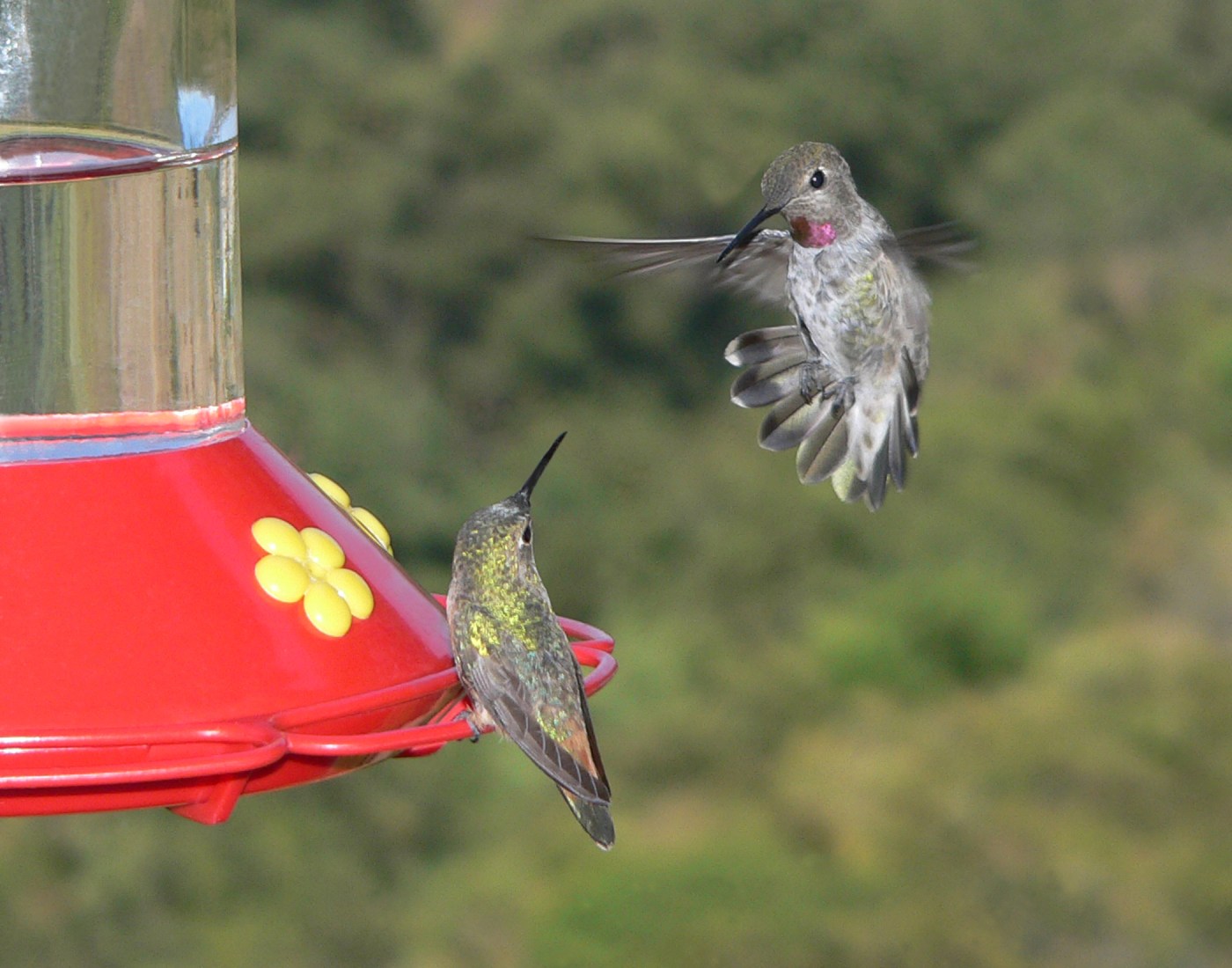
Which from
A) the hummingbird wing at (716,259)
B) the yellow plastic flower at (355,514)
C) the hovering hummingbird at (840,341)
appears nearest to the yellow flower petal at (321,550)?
the yellow plastic flower at (355,514)

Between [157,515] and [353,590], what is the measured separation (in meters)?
0.27

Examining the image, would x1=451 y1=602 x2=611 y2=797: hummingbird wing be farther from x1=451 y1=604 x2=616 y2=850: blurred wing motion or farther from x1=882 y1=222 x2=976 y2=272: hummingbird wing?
x1=882 y1=222 x2=976 y2=272: hummingbird wing

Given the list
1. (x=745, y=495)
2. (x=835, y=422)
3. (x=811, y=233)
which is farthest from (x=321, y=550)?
(x=745, y=495)

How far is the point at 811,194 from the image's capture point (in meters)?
3.41

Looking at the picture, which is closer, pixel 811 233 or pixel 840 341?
pixel 811 233

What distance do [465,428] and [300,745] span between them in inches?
655

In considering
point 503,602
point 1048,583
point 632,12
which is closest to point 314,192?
point 632,12

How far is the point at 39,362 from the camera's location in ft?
7.94

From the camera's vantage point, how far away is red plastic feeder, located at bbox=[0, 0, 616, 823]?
80.2 inches

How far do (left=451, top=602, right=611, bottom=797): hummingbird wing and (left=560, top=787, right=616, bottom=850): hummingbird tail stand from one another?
2 cm

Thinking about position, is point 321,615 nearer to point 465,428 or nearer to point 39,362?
point 39,362

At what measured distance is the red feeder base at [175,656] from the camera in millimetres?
1988

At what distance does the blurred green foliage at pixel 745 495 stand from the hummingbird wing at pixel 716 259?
24.5 feet

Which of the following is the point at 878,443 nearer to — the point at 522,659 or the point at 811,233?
the point at 811,233
